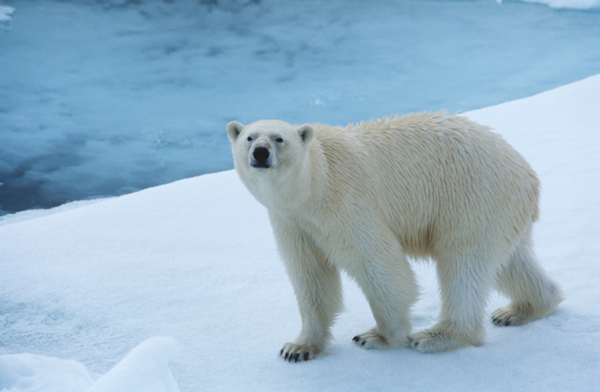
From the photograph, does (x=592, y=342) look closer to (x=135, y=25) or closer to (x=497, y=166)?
(x=497, y=166)

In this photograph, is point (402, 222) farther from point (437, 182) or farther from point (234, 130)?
point (234, 130)

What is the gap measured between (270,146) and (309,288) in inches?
37.4

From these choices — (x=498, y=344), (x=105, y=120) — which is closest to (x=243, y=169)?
(x=498, y=344)

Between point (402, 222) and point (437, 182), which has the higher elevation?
point (437, 182)

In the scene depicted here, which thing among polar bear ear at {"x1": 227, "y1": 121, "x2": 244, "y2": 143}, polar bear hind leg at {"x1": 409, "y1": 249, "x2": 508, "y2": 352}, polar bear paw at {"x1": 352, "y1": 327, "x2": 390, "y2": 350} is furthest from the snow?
polar bear hind leg at {"x1": 409, "y1": 249, "x2": 508, "y2": 352}

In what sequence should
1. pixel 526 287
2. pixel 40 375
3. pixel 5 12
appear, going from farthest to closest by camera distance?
pixel 5 12 → pixel 526 287 → pixel 40 375

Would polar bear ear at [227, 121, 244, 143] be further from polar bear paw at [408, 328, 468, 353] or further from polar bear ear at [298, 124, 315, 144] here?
polar bear paw at [408, 328, 468, 353]

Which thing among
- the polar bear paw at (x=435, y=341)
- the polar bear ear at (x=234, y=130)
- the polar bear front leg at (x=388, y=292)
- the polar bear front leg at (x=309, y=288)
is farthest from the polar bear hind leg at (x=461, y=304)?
the polar bear ear at (x=234, y=130)

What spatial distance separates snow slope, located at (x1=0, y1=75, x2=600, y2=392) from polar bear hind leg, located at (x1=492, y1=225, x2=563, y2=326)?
3.2 inches

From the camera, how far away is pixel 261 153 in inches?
89.7

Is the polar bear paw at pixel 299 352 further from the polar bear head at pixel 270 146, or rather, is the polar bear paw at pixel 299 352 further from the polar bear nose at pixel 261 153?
the polar bear nose at pixel 261 153

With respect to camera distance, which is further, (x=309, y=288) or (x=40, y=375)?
(x=309, y=288)

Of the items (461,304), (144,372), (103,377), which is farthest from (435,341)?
(103,377)

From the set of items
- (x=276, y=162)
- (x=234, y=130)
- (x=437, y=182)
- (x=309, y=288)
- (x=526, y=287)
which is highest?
(x=234, y=130)
